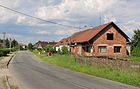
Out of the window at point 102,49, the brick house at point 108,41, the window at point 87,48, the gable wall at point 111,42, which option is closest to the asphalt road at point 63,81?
the brick house at point 108,41

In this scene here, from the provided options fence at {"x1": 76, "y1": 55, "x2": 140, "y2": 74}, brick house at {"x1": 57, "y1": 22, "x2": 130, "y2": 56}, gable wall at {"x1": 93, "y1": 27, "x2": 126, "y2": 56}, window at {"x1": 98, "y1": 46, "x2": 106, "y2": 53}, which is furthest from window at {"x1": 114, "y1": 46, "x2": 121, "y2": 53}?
fence at {"x1": 76, "y1": 55, "x2": 140, "y2": 74}

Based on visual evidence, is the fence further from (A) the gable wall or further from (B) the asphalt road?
(A) the gable wall

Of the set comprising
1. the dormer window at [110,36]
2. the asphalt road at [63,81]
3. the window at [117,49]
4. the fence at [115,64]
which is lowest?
the asphalt road at [63,81]

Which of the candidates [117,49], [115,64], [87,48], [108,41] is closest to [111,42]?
[108,41]

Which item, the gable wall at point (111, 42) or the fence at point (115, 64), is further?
the gable wall at point (111, 42)

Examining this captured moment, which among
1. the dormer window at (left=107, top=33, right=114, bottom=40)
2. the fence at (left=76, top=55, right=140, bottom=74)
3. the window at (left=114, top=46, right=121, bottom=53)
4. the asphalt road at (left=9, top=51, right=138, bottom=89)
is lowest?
the asphalt road at (left=9, top=51, right=138, bottom=89)

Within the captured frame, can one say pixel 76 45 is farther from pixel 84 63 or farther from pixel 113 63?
pixel 113 63

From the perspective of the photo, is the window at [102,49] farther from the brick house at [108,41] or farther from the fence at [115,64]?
the fence at [115,64]

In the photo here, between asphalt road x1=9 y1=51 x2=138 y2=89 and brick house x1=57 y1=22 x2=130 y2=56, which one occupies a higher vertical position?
brick house x1=57 y1=22 x2=130 y2=56

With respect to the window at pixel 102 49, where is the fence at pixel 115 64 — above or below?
below

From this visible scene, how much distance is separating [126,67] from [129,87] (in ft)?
21.7

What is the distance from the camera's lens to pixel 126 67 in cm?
2414

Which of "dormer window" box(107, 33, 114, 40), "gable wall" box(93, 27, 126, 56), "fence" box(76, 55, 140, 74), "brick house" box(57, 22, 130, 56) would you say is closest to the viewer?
"fence" box(76, 55, 140, 74)

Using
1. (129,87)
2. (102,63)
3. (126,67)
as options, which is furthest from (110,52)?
(129,87)
